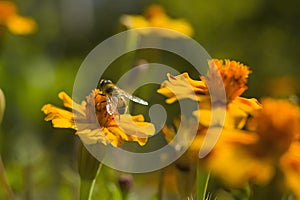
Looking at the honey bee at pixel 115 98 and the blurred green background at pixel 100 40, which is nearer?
the honey bee at pixel 115 98

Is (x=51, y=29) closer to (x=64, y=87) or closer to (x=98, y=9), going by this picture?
(x=64, y=87)

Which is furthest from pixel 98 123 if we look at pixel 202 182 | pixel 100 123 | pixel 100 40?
pixel 100 40

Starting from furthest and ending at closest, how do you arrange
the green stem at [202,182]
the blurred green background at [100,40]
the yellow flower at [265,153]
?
the blurred green background at [100,40] → the green stem at [202,182] → the yellow flower at [265,153]

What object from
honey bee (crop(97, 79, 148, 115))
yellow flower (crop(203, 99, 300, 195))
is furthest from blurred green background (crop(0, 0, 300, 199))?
yellow flower (crop(203, 99, 300, 195))

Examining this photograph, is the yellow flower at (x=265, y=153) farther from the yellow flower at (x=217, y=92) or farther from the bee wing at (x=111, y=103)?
the bee wing at (x=111, y=103)

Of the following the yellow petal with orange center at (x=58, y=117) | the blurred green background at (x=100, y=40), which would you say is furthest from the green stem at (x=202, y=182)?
the blurred green background at (x=100, y=40)

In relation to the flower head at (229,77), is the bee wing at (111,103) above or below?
below

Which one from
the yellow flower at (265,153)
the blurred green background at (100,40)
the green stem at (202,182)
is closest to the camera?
the yellow flower at (265,153)
